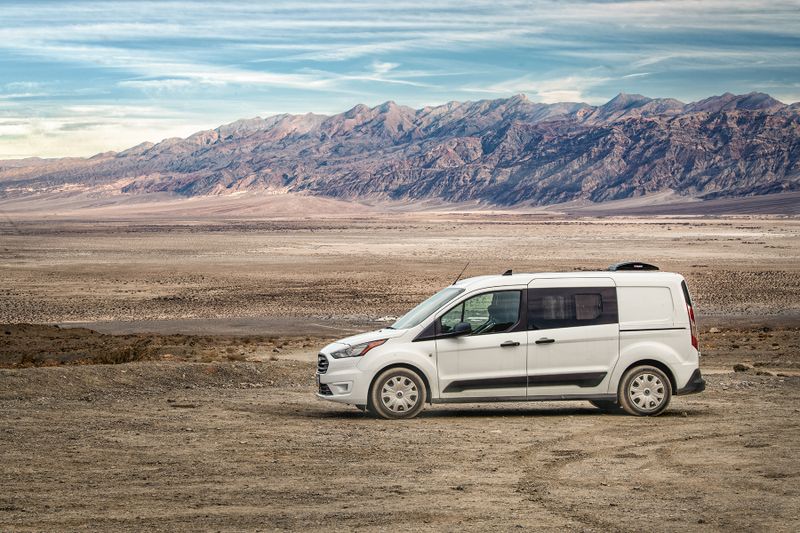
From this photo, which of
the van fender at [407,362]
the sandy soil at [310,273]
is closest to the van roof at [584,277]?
the van fender at [407,362]

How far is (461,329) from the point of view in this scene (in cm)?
1382

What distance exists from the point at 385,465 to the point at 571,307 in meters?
4.24

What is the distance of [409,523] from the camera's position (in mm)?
8391

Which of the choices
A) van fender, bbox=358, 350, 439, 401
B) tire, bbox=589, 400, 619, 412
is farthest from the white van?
tire, bbox=589, 400, 619, 412

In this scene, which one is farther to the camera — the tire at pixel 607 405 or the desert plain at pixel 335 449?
the tire at pixel 607 405

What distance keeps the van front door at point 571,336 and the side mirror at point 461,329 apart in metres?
0.77

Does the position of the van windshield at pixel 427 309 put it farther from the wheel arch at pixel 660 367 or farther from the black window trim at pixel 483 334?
the wheel arch at pixel 660 367

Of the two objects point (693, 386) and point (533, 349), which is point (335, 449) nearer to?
point (533, 349)

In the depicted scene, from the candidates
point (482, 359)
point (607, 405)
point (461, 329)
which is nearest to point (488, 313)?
point (461, 329)

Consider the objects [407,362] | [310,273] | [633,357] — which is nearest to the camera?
[407,362]

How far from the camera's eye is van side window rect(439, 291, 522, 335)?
1395 centimetres

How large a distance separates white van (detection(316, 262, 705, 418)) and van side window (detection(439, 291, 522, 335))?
0.01m

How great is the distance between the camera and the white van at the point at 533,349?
13.8 meters

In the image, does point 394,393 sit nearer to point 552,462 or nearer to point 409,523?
point 552,462
